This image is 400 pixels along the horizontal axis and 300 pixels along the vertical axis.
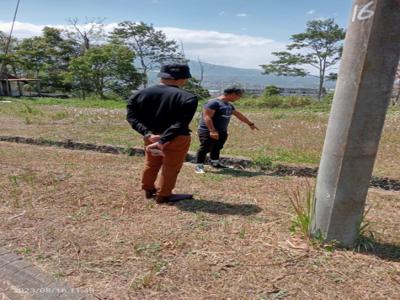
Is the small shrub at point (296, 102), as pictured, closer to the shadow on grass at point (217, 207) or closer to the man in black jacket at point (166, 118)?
the shadow on grass at point (217, 207)

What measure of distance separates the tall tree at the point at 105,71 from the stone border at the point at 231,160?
19.8m

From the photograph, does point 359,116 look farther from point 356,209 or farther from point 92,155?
point 92,155

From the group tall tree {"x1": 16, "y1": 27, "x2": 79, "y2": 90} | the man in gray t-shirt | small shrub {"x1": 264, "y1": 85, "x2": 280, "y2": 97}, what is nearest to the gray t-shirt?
the man in gray t-shirt

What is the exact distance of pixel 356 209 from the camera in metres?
2.65

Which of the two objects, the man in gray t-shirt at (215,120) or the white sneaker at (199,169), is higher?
the man in gray t-shirt at (215,120)

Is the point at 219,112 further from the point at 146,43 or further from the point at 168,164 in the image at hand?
the point at 146,43

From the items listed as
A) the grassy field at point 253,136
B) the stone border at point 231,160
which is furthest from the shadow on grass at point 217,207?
the grassy field at point 253,136

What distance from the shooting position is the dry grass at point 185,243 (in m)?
2.33

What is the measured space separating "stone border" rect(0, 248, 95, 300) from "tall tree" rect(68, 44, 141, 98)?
25517 mm

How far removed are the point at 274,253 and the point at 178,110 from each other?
5.09ft

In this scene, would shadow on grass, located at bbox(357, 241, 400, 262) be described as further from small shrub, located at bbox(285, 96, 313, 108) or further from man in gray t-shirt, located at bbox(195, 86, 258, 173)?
small shrub, located at bbox(285, 96, 313, 108)

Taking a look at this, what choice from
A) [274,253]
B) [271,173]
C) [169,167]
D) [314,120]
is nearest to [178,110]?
[169,167]

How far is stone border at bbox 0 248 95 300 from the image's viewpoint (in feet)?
7.33

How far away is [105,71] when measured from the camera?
A: 2784cm
